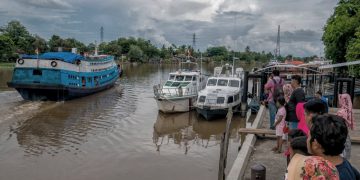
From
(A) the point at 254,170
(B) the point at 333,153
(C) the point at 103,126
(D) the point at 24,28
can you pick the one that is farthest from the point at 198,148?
(D) the point at 24,28

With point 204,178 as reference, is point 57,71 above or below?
above

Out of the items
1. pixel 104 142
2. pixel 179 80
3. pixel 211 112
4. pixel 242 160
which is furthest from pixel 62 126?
pixel 242 160

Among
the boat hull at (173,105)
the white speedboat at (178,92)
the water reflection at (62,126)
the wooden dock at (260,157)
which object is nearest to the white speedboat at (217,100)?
the white speedboat at (178,92)

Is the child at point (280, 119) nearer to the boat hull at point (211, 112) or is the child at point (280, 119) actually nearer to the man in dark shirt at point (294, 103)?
the man in dark shirt at point (294, 103)

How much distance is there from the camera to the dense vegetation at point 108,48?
71375 mm

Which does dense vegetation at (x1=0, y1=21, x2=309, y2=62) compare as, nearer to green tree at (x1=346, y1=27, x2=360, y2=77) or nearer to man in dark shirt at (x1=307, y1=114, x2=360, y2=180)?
green tree at (x1=346, y1=27, x2=360, y2=77)

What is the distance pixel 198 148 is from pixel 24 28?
82440 mm

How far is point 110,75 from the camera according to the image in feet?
133

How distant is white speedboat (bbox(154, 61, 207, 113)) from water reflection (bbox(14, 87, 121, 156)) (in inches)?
144

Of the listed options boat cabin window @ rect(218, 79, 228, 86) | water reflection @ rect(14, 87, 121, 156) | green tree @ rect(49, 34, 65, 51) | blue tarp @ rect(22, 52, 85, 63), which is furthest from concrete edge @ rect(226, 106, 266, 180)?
green tree @ rect(49, 34, 65, 51)

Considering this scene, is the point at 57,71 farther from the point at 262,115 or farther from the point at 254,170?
the point at 254,170

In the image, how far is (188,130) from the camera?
21.1m

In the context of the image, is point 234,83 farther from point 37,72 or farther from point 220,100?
point 37,72

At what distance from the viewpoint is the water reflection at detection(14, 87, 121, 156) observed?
16.9m
